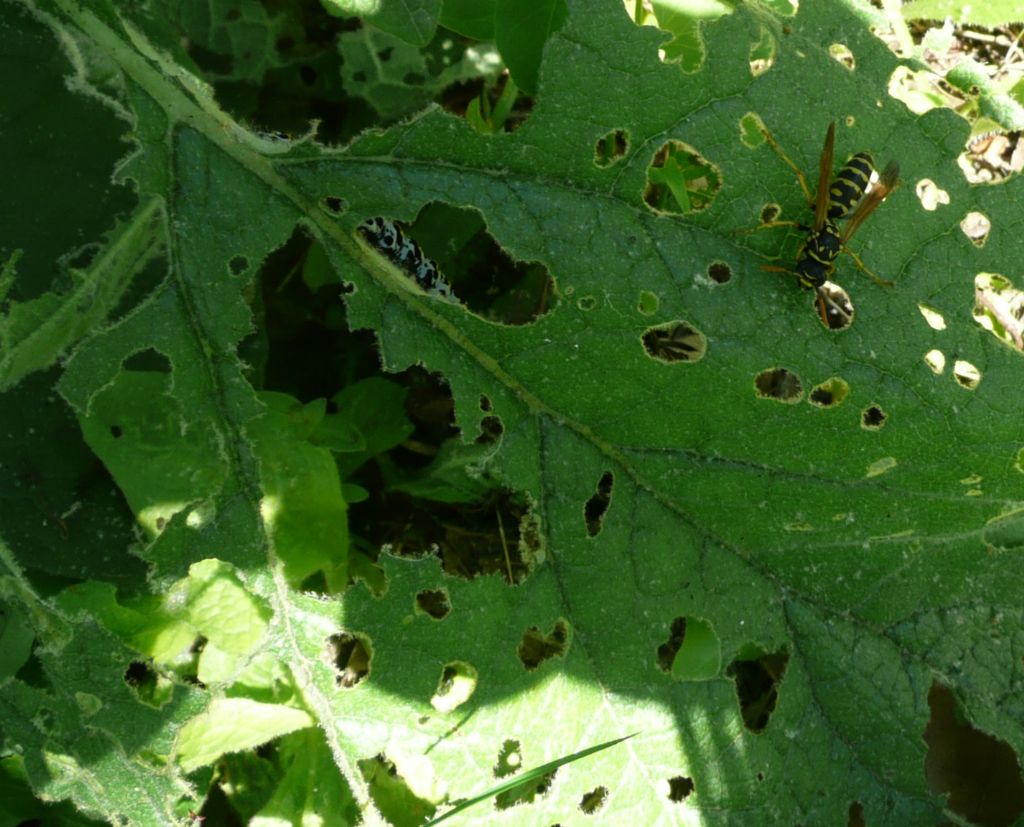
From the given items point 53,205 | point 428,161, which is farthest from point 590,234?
point 53,205

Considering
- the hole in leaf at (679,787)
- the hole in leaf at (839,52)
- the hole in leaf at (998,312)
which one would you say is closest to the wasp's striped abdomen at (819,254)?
the hole in leaf at (839,52)

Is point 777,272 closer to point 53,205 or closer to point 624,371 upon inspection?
point 624,371

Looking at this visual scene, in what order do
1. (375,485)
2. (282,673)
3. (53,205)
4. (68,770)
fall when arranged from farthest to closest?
(375,485), (53,205), (282,673), (68,770)

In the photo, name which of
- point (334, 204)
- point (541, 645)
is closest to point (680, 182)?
point (334, 204)

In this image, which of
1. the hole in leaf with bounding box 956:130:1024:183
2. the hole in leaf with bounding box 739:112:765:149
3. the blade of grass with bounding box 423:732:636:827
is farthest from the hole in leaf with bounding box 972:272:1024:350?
the blade of grass with bounding box 423:732:636:827

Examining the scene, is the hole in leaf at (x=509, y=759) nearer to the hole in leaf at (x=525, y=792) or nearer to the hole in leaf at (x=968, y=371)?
the hole in leaf at (x=525, y=792)

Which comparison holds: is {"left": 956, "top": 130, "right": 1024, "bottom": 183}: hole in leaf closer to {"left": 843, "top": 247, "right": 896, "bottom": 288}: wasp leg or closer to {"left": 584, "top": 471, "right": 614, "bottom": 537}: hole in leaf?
{"left": 843, "top": 247, "right": 896, "bottom": 288}: wasp leg

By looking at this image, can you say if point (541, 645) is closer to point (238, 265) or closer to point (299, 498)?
point (299, 498)

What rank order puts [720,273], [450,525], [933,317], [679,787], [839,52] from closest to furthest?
[720,273]
[933,317]
[679,787]
[839,52]
[450,525]
